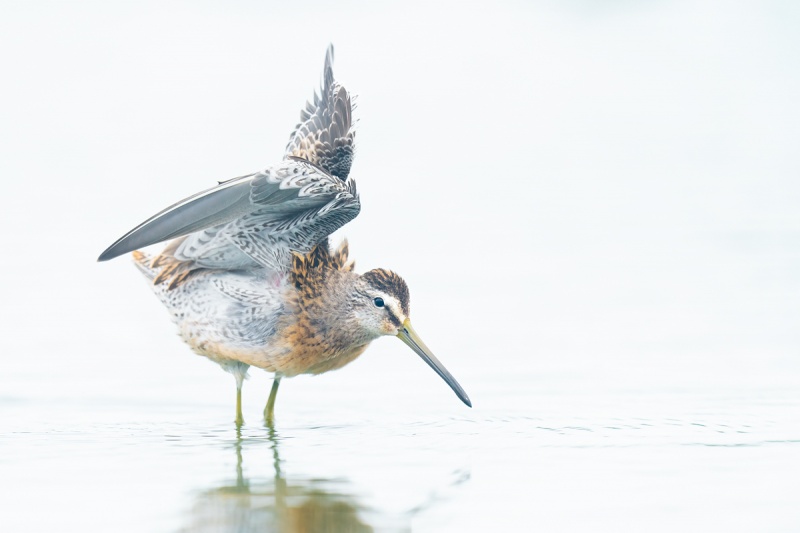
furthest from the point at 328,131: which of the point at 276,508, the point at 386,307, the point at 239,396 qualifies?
the point at 276,508

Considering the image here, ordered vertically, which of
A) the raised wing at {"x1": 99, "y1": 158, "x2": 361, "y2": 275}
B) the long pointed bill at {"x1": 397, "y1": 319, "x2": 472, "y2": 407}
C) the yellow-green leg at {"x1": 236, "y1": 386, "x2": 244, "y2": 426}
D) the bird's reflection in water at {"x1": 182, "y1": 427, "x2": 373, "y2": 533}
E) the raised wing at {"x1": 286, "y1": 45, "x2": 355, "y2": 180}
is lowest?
the bird's reflection in water at {"x1": 182, "y1": 427, "x2": 373, "y2": 533}

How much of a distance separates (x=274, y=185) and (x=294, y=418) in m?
1.49

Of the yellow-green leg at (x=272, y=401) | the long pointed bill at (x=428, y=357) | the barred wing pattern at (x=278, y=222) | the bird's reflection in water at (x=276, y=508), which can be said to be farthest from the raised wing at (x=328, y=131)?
the bird's reflection in water at (x=276, y=508)

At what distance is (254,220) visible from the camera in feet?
25.0

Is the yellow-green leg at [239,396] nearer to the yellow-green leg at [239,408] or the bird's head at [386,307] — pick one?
the yellow-green leg at [239,408]

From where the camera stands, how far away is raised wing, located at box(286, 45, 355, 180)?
8359mm

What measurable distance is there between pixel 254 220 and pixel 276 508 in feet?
7.73

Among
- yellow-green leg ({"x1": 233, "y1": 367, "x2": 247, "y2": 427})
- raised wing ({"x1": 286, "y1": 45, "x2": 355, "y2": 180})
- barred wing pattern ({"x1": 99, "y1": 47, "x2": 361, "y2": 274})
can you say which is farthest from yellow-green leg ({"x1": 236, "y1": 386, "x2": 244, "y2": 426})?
raised wing ({"x1": 286, "y1": 45, "x2": 355, "y2": 180})

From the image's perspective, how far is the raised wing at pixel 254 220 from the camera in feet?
23.2

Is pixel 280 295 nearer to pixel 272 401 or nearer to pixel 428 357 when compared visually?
pixel 272 401

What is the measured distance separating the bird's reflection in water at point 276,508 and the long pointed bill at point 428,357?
5.48ft

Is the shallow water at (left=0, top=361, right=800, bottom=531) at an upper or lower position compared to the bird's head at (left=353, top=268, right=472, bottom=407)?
lower

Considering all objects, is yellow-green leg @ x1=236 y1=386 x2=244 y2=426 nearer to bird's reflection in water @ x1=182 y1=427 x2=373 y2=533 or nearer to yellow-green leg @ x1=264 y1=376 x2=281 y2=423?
yellow-green leg @ x1=264 y1=376 x2=281 y2=423

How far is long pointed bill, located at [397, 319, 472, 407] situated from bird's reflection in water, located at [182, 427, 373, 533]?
5.48ft
